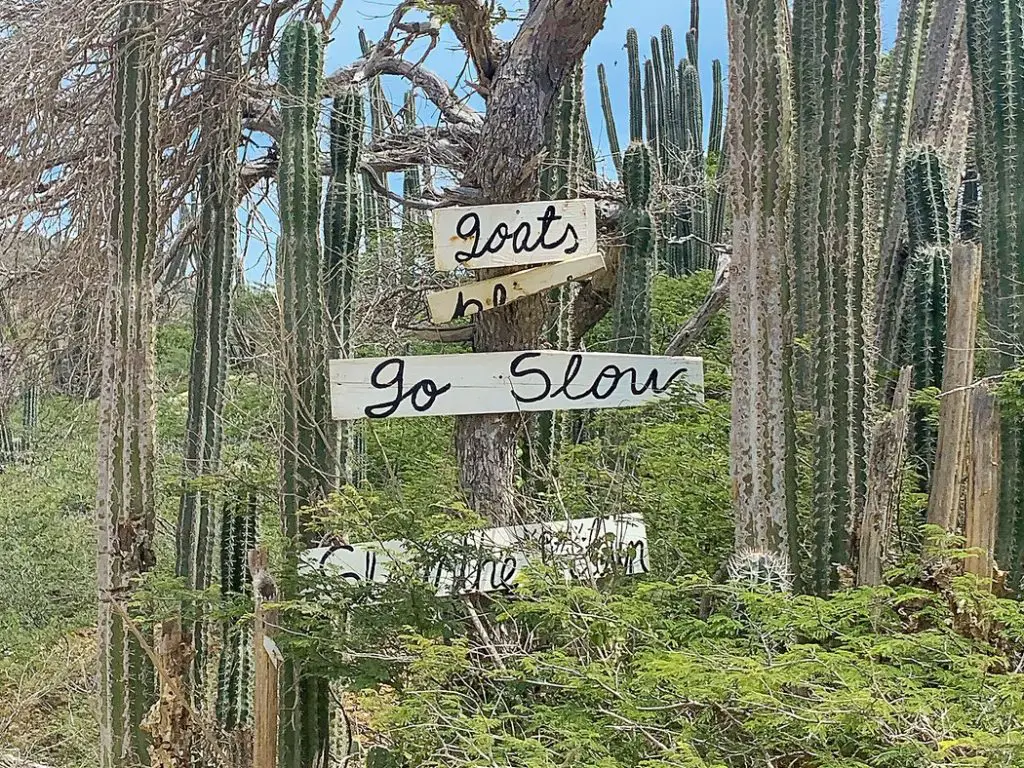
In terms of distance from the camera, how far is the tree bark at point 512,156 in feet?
9.30

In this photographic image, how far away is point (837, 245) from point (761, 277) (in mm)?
534

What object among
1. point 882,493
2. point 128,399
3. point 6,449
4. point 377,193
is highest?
point 377,193

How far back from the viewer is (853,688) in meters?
1.86

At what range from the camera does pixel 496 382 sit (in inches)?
102

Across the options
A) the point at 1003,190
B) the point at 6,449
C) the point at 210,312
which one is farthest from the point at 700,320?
the point at 6,449

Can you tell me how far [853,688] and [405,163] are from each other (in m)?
3.68

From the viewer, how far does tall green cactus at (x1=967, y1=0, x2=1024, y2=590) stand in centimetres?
335

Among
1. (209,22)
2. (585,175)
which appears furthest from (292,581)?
(585,175)

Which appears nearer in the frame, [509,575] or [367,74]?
[509,575]

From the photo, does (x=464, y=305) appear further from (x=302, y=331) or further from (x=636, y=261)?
(x=636, y=261)

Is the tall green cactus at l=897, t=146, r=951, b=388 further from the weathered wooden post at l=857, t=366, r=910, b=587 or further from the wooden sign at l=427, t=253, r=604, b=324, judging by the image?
the wooden sign at l=427, t=253, r=604, b=324

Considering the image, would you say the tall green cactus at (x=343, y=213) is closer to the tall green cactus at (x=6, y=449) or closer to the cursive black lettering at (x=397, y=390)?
the cursive black lettering at (x=397, y=390)

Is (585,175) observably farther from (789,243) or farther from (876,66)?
(789,243)

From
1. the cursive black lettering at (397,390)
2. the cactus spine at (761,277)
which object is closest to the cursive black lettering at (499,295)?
the cursive black lettering at (397,390)
